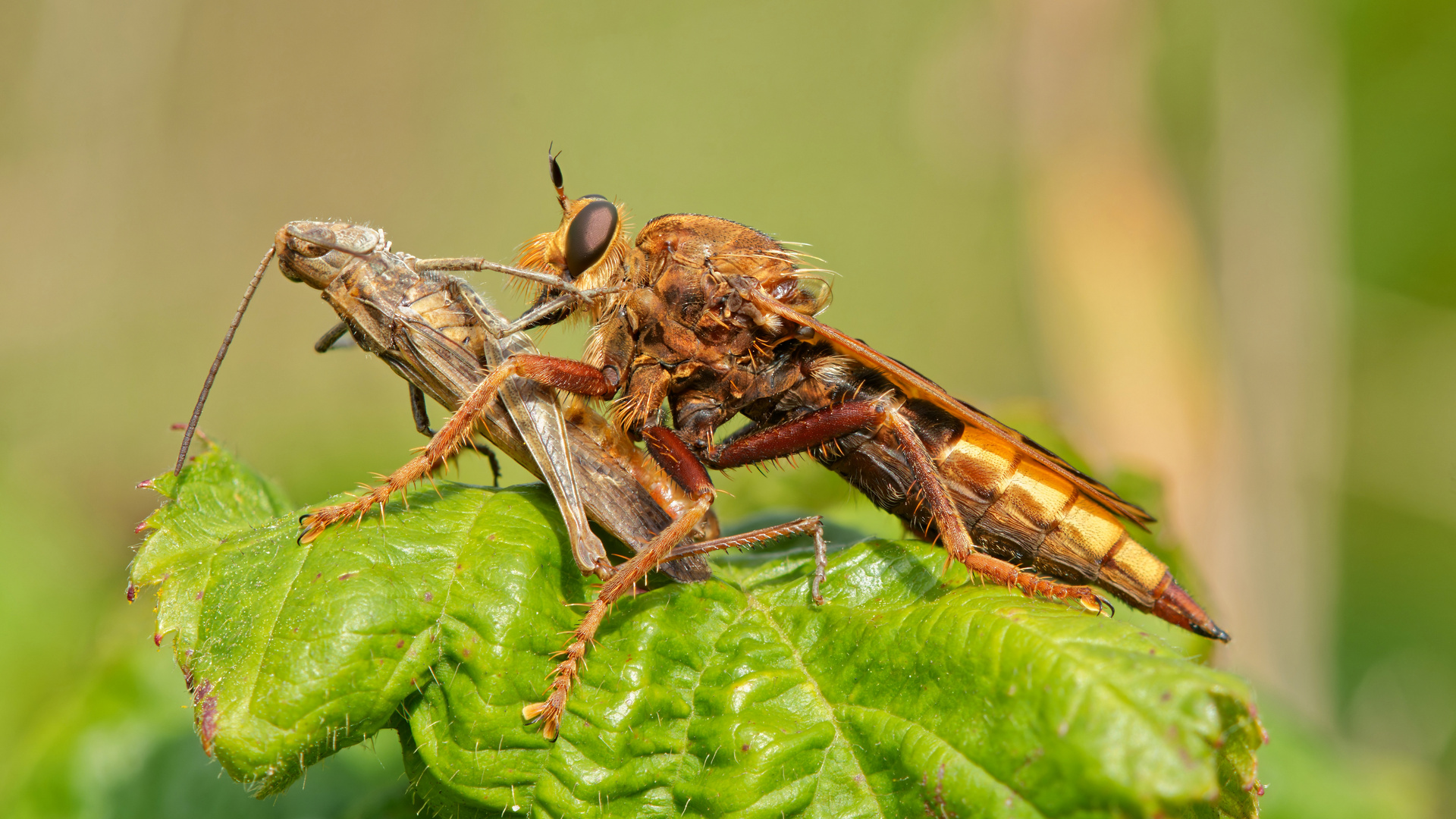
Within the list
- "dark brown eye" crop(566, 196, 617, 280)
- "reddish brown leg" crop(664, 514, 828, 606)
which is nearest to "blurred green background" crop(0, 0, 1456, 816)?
"dark brown eye" crop(566, 196, 617, 280)

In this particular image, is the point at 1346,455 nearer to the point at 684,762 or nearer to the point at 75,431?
the point at 684,762

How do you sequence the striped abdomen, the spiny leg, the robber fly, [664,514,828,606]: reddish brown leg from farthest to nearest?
the striped abdomen
the robber fly
the spiny leg
[664,514,828,606]: reddish brown leg

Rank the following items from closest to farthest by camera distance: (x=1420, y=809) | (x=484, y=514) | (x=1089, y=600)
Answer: (x=484, y=514) < (x=1089, y=600) < (x=1420, y=809)

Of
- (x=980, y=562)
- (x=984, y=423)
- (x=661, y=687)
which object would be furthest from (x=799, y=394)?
(x=661, y=687)

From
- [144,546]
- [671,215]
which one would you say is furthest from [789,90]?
[144,546]

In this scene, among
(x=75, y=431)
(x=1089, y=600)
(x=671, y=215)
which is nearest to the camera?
(x=1089, y=600)

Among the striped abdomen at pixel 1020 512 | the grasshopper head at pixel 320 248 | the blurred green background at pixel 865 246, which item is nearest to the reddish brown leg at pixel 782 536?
the striped abdomen at pixel 1020 512

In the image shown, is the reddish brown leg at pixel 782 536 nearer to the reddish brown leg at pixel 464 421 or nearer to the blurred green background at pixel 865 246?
the reddish brown leg at pixel 464 421

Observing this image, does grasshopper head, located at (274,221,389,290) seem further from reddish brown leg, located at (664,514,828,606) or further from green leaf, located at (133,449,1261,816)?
reddish brown leg, located at (664,514,828,606)
